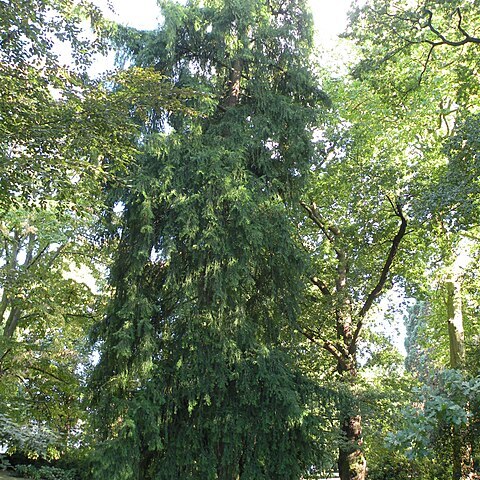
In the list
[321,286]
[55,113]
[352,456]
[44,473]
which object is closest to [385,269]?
[321,286]

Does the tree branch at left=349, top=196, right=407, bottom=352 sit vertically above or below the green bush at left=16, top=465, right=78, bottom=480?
above

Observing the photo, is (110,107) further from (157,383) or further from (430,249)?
(430,249)

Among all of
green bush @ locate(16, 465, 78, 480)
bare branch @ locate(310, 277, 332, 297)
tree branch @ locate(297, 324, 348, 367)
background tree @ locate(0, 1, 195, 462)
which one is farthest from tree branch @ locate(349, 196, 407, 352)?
green bush @ locate(16, 465, 78, 480)

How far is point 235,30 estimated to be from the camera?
28.5 ft

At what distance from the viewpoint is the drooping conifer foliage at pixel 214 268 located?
6445 mm

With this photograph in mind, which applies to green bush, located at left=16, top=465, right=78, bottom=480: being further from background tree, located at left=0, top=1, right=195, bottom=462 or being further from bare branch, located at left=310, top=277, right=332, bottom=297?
bare branch, located at left=310, top=277, right=332, bottom=297

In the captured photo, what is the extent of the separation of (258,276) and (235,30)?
4442 millimetres

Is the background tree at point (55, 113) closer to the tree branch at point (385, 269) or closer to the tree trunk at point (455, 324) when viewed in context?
the tree branch at point (385, 269)

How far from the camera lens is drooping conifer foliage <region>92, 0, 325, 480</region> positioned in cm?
645

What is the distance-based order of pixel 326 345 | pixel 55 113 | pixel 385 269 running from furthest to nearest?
A: 1. pixel 326 345
2. pixel 385 269
3. pixel 55 113

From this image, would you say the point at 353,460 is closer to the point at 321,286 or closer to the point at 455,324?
the point at 321,286

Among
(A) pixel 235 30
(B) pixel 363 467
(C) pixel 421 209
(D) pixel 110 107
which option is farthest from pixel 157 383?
(A) pixel 235 30

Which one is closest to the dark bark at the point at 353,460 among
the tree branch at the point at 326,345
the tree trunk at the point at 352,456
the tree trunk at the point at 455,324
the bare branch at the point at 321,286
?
the tree trunk at the point at 352,456

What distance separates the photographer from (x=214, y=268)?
23.3 ft
